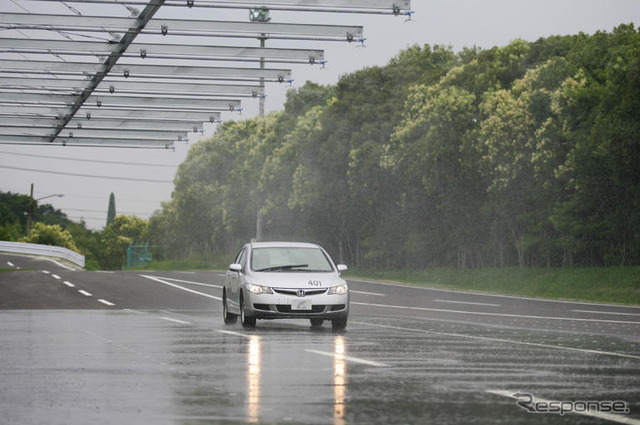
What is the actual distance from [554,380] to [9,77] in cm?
2487

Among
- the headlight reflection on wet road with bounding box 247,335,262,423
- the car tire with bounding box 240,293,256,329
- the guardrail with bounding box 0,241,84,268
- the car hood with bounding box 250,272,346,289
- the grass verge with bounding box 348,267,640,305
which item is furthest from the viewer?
the guardrail with bounding box 0,241,84,268

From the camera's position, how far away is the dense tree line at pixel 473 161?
4809cm

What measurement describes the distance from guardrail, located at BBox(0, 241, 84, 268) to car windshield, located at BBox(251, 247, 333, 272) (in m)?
67.1

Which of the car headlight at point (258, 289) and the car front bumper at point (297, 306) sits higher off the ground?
the car headlight at point (258, 289)

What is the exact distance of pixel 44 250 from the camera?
9106 cm

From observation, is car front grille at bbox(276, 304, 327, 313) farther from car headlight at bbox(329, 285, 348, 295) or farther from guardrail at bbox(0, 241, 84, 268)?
guardrail at bbox(0, 241, 84, 268)

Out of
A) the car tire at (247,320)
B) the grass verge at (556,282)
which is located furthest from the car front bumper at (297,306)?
the grass verge at (556,282)

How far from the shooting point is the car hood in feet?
70.7

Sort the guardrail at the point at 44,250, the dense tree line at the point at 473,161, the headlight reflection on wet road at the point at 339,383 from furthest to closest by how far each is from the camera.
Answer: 1. the guardrail at the point at 44,250
2. the dense tree line at the point at 473,161
3. the headlight reflection on wet road at the point at 339,383

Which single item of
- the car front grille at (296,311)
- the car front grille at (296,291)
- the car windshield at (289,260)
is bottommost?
the car front grille at (296,311)

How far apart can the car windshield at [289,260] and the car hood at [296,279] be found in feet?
1.18

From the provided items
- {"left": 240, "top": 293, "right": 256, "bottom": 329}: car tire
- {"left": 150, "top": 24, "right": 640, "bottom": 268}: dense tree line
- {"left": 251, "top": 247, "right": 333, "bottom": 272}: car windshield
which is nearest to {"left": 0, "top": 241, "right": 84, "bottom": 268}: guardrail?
{"left": 150, "top": 24, "right": 640, "bottom": 268}: dense tree line

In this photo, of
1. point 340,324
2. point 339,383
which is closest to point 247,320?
point 340,324

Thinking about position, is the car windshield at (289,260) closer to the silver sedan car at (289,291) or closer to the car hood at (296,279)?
the silver sedan car at (289,291)
